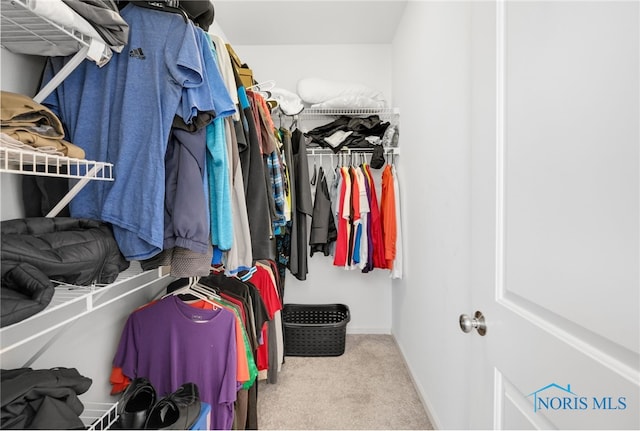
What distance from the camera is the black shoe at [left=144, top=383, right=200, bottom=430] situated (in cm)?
114

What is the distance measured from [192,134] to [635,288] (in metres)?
1.11

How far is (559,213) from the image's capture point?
0.62m

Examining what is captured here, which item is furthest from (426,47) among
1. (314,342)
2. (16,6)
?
(314,342)

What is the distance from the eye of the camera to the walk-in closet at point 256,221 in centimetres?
55

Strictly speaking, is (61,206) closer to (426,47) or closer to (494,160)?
(494,160)

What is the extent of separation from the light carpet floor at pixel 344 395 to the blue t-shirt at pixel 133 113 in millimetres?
1528

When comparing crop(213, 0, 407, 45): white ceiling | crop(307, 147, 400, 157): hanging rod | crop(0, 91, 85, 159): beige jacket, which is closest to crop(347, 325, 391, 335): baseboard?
crop(307, 147, 400, 157): hanging rod

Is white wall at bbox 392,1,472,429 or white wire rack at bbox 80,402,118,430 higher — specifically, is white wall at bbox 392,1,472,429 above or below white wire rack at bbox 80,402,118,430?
above

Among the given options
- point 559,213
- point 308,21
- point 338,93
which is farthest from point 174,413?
point 308,21

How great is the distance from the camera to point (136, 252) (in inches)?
38.2

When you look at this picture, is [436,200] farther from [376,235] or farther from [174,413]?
[174,413]

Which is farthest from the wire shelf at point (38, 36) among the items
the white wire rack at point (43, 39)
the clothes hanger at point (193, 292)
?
the clothes hanger at point (193, 292)

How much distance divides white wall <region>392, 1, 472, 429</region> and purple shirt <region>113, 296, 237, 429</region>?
1032mm

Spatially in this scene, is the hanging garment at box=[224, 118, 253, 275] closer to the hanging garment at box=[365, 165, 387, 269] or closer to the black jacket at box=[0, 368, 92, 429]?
the black jacket at box=[0, 368, 92, 429]
